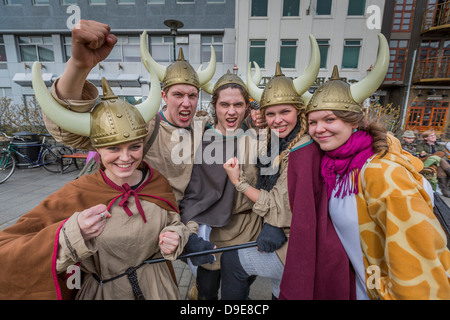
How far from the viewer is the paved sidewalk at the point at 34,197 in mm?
2829

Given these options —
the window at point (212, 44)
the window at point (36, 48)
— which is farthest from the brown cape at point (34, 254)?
the window at point (36, 48)

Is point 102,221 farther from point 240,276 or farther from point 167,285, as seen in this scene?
point 240,276

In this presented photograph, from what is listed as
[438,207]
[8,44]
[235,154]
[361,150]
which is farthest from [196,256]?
[8,44]

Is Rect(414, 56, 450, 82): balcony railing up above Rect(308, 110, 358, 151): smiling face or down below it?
above

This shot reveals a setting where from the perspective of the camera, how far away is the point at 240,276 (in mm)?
1909

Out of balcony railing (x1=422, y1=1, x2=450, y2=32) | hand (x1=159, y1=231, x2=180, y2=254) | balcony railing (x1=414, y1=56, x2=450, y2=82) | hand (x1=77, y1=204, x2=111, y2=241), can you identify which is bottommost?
hand (x1=159, y1=231, x2=180, y2=254)

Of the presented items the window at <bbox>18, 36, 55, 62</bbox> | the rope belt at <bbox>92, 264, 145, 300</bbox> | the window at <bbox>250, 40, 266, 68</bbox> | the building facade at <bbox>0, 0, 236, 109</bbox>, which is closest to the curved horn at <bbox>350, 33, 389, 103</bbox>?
the rope belt at <bbox>92, 264, 145, 300</bbox>

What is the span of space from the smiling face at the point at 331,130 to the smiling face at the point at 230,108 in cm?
75

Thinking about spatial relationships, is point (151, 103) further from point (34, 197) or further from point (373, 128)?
point (34, 197)

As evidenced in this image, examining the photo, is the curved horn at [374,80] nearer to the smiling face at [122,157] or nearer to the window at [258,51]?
the smiling face at [122,157]

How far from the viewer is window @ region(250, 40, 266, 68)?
14.0 meters

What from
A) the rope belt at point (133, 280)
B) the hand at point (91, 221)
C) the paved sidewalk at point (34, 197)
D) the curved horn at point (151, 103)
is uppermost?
the curved horn at point (151, 103)

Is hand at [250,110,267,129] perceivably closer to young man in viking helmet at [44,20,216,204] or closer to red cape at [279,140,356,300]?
young man in viking helmet at [44,20,216,204]
